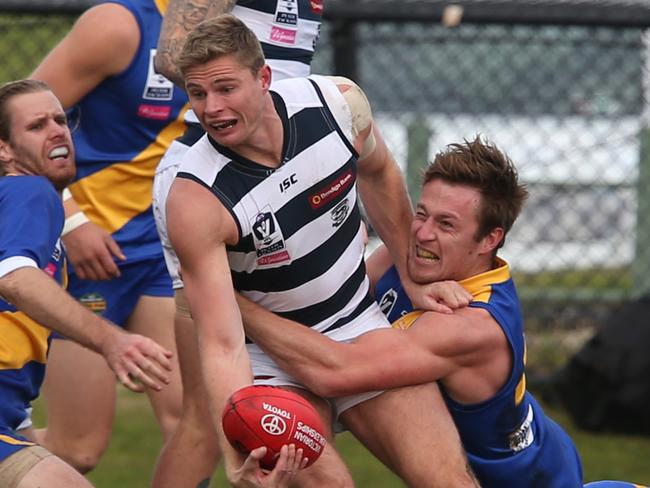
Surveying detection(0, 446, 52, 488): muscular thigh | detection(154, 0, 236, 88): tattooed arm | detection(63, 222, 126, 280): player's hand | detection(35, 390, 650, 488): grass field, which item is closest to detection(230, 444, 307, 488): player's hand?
detection(0, 446, 52, 488): muscular thigh

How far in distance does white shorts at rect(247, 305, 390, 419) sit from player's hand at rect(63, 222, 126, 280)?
947 millimetres

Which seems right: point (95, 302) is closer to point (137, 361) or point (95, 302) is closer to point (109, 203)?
point (109, 203)

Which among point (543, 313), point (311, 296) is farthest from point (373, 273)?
point (543, 313)

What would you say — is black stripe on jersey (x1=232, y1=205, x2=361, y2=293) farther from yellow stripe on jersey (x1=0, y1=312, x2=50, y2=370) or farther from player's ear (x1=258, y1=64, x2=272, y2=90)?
yellow stripe on jersey (x1=0, y1=312, x2=50, y2=370)

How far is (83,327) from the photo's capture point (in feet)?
13.2

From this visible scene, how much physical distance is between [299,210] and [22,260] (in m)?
0.80

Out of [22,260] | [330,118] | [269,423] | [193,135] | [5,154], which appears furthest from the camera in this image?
[193,135]

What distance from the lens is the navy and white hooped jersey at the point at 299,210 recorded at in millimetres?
4086

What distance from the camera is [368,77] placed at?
8.16 m

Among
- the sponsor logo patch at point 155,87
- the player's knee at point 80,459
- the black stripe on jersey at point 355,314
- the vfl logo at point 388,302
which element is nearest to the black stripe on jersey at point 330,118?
the black stripe on jersey at point 355,314

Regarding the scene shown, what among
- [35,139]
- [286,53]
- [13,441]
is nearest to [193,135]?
[286,53]

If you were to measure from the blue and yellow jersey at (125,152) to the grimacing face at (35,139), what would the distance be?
848 mm

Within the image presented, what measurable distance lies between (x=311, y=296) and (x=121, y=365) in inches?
26.4

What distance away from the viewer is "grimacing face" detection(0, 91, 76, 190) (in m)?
4.41
